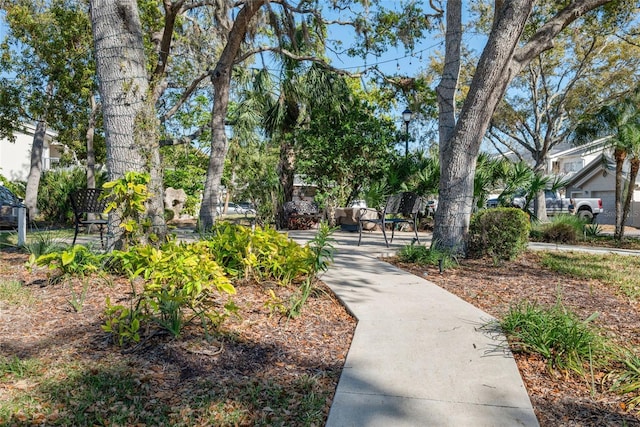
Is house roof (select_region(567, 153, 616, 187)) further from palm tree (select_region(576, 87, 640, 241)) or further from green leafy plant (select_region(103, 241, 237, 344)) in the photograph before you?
green leafy plant (select_region(103, 241, 237, 344))

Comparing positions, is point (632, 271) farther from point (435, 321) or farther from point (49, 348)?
point (49, 348)

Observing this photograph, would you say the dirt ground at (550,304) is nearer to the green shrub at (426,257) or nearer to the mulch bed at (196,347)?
the green shrub at (426,257)

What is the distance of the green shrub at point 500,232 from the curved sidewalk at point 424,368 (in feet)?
7.82

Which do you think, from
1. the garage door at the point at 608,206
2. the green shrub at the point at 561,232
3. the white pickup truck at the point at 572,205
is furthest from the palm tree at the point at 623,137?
the garage door at the point at 608,206

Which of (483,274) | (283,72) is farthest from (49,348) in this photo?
(283,72)

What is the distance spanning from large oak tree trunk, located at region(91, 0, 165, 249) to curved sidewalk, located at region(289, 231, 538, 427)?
8.80 ft

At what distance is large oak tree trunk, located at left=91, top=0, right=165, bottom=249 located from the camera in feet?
16.8

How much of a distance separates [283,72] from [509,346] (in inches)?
453

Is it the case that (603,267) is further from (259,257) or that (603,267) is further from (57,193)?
(57,193)

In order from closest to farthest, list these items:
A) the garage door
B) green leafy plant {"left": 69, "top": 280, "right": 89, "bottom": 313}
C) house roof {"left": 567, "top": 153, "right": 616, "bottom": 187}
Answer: green leafy plant {"left": 69, "top": 280, "right": 89, "bottom": 313} → the garage door → house roof {"left": 567, "top": 153, "right": 616, "bottom": 187}

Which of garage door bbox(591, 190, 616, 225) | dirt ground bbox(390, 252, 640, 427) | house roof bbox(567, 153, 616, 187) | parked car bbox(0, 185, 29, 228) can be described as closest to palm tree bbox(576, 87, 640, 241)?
dirt ground bbox(390, 252, 640, 427)

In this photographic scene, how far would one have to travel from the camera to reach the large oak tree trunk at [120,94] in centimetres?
513

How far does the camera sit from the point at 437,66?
23.1 m

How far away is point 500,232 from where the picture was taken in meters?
6.98
